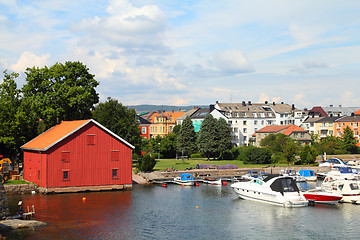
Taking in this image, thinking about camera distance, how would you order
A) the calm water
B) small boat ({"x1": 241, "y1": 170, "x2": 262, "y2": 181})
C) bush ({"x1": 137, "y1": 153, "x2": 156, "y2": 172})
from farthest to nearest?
bush ({"x1": 137, "y1": 153, "x2": 156, "y2": 172}) → small boat ({"x1": 241, "y1": 170, "x2": 262, "y2": 181}) → the calm water

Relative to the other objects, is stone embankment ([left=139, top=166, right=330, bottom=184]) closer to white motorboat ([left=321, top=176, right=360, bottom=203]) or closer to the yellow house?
white motorboat ([left=321, top=176, right=360, bottom=203])

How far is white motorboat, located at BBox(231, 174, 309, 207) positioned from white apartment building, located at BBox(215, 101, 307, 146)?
88.7m

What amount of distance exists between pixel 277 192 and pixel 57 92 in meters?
37.1

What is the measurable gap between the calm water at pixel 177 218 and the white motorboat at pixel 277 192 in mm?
857

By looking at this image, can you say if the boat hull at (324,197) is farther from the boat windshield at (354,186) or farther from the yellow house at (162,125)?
the yellow house at (162,125)

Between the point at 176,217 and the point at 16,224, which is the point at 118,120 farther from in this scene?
the point at 16,224

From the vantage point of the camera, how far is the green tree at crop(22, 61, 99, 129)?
221 feet

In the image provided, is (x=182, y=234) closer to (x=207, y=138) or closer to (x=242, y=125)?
(x=207, y=138)

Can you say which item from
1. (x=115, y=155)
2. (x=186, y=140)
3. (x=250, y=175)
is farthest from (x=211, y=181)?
(x=186, y=140)

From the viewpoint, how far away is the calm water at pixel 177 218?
34.6m

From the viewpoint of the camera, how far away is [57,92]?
67688mm

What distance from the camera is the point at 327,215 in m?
42.4

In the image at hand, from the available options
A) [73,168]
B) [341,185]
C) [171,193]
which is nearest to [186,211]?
[171,193]

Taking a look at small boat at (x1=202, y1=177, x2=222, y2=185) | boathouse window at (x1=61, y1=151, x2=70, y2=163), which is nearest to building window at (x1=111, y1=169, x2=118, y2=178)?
boathouse window at (x1=61, y1=151, x2=70, y2=163)
